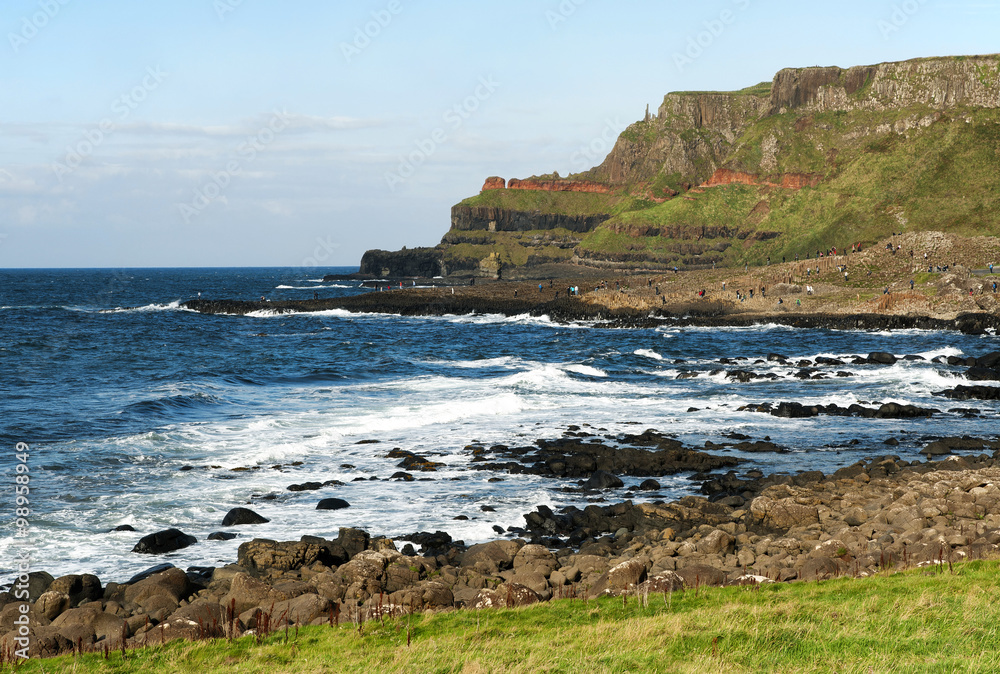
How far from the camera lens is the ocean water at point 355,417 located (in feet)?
67.2

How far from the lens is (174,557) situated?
56.9ft

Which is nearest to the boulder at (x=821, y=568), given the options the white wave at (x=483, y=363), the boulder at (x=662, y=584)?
the boulder at (x=662, y=584)

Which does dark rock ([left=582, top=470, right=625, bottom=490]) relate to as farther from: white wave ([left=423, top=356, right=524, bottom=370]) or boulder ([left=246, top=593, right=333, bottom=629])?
white wave ([left=423, top=356, right=524, bottom=370])

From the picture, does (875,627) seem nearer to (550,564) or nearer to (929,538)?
(929,538)

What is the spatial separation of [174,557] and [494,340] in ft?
167

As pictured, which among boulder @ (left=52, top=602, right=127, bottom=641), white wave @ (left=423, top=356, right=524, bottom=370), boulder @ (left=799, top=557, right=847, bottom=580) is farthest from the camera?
white wave @ (left=423, top=356, right=524, bottom=370)

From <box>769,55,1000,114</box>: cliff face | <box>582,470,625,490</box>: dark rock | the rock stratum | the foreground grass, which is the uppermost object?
<box>769,55,1000,114</box>: cliff face

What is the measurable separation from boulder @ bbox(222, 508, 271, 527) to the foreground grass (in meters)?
9.34

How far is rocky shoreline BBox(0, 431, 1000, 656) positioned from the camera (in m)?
12.4

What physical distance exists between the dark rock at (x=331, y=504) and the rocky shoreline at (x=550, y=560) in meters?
2.19

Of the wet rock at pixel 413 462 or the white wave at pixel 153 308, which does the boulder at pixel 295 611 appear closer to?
the wet rock at pixel 413 462

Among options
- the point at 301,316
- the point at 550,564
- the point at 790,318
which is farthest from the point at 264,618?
the point at 301,316

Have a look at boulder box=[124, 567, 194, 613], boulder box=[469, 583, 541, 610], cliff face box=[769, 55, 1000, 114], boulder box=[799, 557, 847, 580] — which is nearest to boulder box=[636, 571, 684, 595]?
boulder box=[469, 583, 541, 610]

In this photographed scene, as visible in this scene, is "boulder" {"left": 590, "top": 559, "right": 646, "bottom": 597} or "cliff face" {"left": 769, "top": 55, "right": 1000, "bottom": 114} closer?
"boulder" {"left": 590, "top": 559, "right": 646, "bottom": 597}
